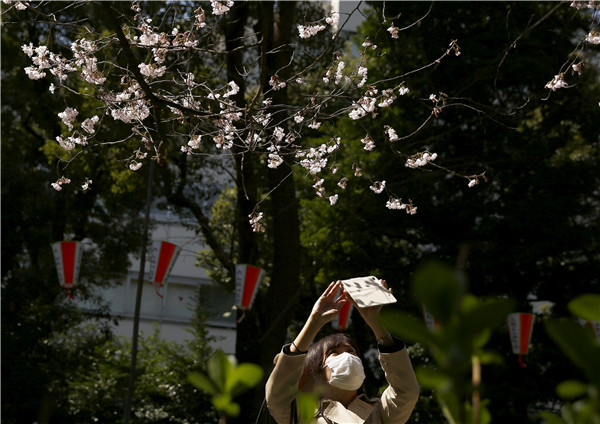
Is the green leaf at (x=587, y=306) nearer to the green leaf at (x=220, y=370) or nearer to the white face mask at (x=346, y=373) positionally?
the green leaf at (x=220, y=370)

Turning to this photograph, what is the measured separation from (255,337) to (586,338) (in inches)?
324

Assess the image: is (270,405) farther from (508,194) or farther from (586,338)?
(508,194)

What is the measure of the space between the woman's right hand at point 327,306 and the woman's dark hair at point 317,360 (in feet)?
1.14

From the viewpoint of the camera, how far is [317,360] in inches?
85.7

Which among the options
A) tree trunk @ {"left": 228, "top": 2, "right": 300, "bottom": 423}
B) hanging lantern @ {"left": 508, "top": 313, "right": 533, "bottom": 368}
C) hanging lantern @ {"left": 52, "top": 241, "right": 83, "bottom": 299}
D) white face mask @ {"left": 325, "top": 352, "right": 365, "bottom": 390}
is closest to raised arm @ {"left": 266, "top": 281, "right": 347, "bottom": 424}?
white face mask @ {"left": 325, "top": 352, "right": 365, "bottom": 390}

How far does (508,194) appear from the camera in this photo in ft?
31.1

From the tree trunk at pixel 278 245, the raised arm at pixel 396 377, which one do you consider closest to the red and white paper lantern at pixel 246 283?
the tree trunk at pixel 278 245

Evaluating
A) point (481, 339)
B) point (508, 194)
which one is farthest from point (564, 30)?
point (481, 339)

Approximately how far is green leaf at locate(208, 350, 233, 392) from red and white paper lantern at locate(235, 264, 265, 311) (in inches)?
288

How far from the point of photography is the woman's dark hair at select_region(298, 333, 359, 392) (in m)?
2.14

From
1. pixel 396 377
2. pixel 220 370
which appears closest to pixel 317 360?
pixel 396 377

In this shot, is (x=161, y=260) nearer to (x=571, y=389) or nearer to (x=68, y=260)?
(x=68, y=260)

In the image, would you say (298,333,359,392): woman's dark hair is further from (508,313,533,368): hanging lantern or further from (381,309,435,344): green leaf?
(508,313,533,368): hanging lantern

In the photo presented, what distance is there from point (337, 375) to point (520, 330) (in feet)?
21.9
